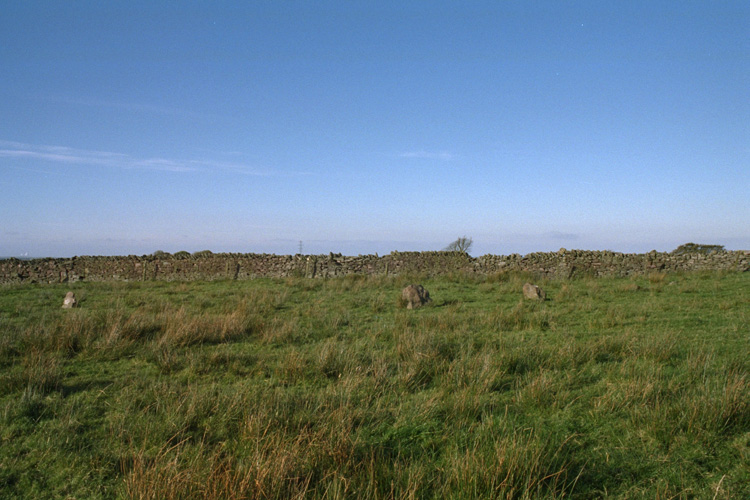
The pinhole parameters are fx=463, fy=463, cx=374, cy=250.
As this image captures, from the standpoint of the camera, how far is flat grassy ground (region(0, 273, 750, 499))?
9.68 feet

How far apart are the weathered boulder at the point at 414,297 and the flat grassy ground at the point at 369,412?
3.18m

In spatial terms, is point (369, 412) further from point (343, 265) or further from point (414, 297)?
point (343, 265)

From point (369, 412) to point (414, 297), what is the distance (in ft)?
23.8

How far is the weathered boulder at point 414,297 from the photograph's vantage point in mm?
10992

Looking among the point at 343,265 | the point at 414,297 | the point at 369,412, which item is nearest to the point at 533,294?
the point at 414,297

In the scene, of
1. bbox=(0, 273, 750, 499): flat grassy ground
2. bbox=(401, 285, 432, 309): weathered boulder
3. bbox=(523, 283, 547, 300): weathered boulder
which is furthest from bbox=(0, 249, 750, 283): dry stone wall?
bbox=(0, 273, 750, 499): flat grassy ground

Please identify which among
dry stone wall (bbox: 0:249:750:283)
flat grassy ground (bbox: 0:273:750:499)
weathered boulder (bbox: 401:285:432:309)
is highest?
dry stone wall (bbox: 0:249:750:283)

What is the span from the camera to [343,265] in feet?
73.6

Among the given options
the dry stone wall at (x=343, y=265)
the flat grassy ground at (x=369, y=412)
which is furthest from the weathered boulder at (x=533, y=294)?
the dry stone wall at (x=343, y=265)

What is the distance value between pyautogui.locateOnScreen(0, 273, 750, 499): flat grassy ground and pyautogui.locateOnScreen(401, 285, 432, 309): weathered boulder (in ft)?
10.4

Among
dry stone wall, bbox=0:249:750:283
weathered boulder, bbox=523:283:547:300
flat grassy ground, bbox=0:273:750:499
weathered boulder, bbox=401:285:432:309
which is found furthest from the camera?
dry stone wall, bbox=0:249:750:283

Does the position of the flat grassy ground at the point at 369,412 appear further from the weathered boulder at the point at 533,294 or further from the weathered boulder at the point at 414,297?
the weathered boulder at the point at 533,294

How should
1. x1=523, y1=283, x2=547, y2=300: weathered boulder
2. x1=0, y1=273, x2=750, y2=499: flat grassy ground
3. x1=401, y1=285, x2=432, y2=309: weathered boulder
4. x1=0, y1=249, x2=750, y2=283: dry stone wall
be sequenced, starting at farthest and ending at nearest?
x1=0, y1=249, x2=750, y2=283: dry stone wall
x1=523, y1=283, x2=547, y2=300: weathered boulder
x1=401, y1=285, x2=432, y2=309: weathered boulder
x1=0, y1=273, x2=750, y2=499: flat grassy ground

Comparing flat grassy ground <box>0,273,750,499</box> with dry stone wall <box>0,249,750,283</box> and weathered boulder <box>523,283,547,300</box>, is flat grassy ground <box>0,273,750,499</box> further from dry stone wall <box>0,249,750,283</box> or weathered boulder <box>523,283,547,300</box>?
dry stone wall <box>0,249,750,283</box>
